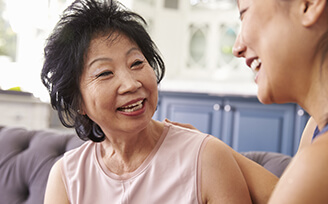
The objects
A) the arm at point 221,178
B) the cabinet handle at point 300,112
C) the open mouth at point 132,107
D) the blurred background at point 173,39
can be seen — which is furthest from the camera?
the blurred background at point 173,39

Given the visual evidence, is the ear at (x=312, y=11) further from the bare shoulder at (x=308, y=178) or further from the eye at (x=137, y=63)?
the eye at (x=137, y=63)

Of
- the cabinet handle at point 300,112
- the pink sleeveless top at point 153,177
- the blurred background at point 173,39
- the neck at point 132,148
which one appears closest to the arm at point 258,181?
the pink sleeveless top at point 153,177

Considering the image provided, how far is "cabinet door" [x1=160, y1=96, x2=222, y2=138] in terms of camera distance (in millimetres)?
3631

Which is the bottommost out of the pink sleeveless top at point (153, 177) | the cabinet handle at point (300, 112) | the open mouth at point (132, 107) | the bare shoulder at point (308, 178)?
the cabinet handle at point (300, 112)

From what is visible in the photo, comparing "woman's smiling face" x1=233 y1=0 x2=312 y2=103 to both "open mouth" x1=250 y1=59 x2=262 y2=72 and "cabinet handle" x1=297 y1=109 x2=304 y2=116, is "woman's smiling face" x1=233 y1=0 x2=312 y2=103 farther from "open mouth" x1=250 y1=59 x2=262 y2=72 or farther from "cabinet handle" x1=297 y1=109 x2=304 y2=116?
"cabinet handle" x1=297 y1=109 x2=304 y2=116

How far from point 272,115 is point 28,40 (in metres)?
3.04

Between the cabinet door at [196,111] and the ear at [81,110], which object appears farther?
the cabinet door at [196,111]

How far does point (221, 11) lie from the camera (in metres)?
4.86

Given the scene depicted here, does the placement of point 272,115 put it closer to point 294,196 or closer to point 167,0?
point 167,0

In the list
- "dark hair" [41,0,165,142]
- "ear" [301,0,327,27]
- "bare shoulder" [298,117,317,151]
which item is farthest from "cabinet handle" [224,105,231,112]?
"ear" [301,0,327,27]

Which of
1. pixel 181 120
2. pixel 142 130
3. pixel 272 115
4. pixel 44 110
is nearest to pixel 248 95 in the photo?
pixel 272 115

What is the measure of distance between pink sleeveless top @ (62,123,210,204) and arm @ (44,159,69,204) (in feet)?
0.05

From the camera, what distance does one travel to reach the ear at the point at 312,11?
1.78 feet

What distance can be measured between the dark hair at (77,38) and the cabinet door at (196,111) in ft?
7.87
